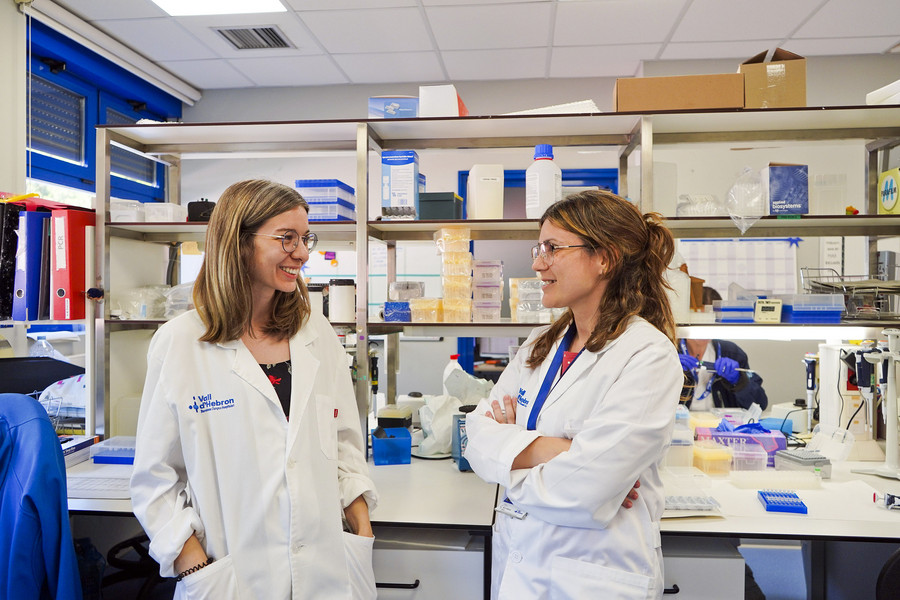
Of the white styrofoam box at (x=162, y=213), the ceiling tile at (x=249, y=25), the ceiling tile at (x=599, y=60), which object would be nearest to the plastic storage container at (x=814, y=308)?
the white styrofoam box at (x=162, y=213)

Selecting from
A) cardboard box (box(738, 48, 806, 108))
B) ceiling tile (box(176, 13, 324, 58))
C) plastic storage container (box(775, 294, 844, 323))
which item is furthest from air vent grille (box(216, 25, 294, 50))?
plastic storage container (box(775, 294, 844, 323))

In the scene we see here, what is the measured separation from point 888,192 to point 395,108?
6.05 feet

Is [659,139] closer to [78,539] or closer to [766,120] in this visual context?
[766,120]

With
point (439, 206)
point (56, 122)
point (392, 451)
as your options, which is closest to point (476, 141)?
point (439, 206)

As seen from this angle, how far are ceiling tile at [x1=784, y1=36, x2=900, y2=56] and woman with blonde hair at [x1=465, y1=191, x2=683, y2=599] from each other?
3.34 meters

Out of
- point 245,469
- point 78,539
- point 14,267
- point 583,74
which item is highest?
point 583,74

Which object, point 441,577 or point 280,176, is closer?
point 441,577

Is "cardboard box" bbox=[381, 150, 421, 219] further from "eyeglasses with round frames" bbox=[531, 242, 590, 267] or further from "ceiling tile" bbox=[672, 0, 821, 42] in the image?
"ceiling tile" bbox=[672, 0, 821, 42]

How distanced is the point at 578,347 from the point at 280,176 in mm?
3817

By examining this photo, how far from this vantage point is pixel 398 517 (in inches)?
67.2

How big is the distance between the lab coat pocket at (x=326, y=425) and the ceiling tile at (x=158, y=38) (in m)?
3.11

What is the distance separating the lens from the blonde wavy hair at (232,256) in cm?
142

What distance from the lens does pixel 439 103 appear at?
2246mm

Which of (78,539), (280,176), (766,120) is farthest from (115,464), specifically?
(280,176)
